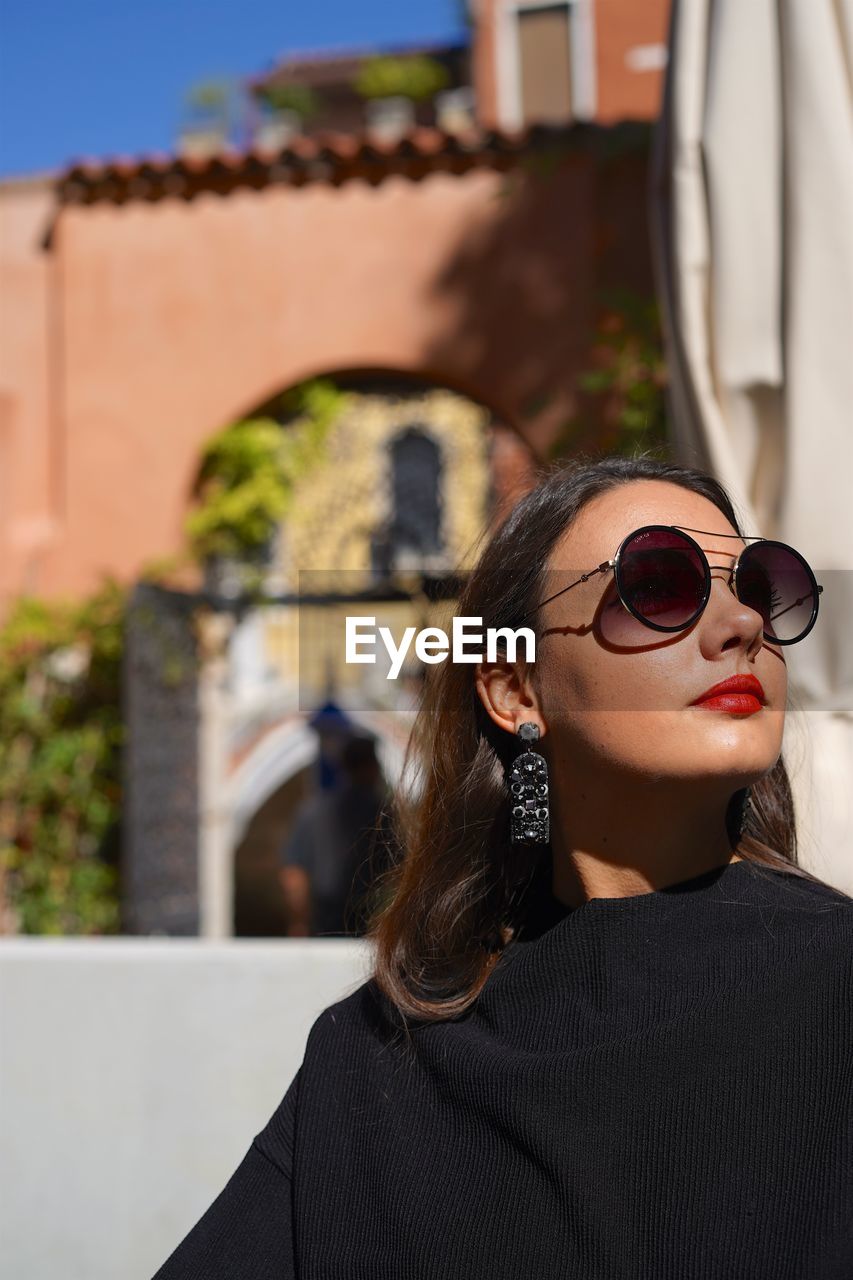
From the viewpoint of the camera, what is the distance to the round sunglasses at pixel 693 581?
1.25 m

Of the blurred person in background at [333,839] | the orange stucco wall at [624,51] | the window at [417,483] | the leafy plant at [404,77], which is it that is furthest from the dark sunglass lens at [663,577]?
the leafy plant at [404,77]

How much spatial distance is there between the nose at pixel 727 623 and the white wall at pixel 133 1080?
59.3 inches

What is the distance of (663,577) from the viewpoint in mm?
1257

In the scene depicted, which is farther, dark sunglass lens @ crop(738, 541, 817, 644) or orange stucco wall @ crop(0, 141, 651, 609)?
orange stucco wall @ crop(0, 141, 651, 609)

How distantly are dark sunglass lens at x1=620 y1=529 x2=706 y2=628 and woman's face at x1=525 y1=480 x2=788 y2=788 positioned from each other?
2 cm

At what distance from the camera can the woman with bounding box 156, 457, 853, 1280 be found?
1.18m

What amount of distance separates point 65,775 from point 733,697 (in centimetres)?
493

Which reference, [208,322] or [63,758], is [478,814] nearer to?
[63,758]

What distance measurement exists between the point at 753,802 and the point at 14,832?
4930 mm

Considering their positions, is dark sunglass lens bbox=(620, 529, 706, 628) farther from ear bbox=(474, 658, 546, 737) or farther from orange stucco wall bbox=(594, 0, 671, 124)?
orange stucco wall bbox=(594, 0, 671, 124)

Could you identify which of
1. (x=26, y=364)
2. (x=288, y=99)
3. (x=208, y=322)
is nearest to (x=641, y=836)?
(x=208, y=322)

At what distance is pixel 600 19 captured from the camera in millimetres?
10828

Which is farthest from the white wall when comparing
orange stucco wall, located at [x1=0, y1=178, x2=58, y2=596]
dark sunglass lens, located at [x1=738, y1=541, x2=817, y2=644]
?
orange stucco wall, located at [x1=0, y1=178, x2=58, y2=596]

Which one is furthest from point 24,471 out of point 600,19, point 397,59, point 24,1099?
point 397,59
